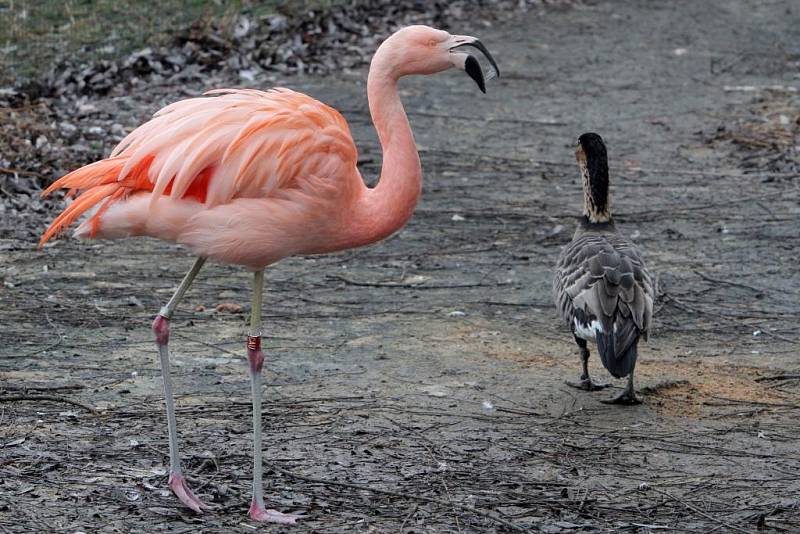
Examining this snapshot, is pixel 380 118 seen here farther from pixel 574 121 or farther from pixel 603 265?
pixel 574 121

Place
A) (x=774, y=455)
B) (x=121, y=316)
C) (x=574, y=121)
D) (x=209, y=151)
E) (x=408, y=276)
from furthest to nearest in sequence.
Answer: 1. (x=574, y=121)
2. (x=408, y=276)
3. (x=121, y=316)
4. (x=774, y=455)
5. (x=209, y=151)

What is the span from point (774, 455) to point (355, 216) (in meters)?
2.32

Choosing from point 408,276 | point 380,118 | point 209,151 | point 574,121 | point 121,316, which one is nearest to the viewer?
point 209,151

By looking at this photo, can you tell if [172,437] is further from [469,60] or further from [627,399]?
[627,399]

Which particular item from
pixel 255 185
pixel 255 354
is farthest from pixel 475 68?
pixel 255 354

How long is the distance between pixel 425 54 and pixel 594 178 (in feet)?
7.91

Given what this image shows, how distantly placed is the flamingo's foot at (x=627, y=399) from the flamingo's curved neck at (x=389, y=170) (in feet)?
6.38

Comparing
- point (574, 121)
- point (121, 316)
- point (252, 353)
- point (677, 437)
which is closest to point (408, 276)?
point (121, 316)

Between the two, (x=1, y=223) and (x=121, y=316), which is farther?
Answer: (x=1, y=223)

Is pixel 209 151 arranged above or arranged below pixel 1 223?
above

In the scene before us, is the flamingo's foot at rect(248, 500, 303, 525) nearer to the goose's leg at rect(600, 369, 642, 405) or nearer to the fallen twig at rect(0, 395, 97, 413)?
the fallen twig at rect(0, 395, 97, 413)

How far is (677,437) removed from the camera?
5.90 m

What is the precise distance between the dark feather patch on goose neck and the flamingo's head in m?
2.19

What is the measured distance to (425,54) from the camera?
511cm
